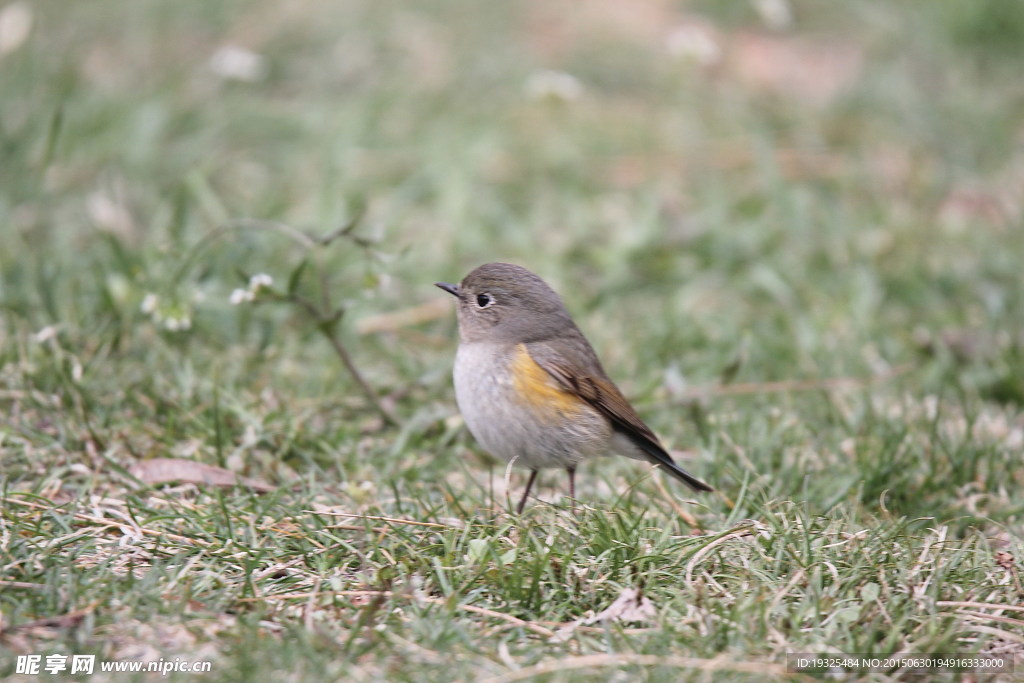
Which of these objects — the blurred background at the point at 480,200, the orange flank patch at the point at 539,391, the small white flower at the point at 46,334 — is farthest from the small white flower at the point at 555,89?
the small white flower at the point at 46,334

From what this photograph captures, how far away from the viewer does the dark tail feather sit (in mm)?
4676

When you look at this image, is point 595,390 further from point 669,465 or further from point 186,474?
point 186,474

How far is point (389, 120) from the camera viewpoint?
866 centimetres

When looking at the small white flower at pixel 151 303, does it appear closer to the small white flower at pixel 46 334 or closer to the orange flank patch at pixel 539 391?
the small white flower at pixel 46 334

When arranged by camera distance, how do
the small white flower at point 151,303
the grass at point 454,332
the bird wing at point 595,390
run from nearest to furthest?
the grass at point 454,332 → the bird wing at point 595,390 → the small white flower at point 151,303

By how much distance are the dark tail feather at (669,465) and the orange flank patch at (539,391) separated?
1.11ft

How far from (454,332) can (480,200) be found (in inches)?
62.2

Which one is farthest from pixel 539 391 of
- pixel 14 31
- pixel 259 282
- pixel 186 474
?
pixel 14 31

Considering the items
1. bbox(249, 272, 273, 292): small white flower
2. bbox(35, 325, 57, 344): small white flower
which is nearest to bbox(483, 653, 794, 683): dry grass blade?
bbox(249, 272, 273, 292): small white flower

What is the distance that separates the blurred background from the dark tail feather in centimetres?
30

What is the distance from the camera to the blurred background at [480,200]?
18.1 feet

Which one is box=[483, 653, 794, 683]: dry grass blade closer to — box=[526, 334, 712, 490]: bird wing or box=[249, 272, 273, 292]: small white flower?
box=[526, 334, 712, 490]: bird wing

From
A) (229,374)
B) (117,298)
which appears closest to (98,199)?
(117,298)

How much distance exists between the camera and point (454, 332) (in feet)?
21.3
